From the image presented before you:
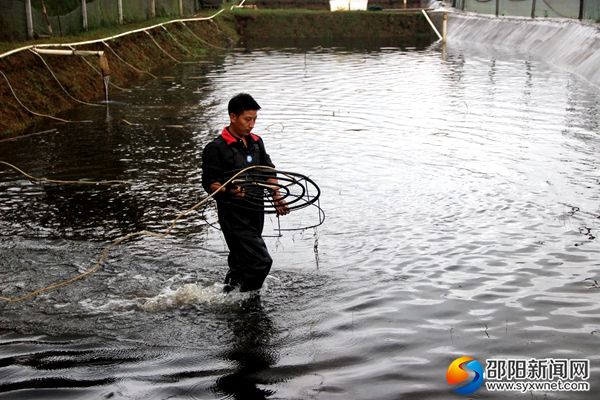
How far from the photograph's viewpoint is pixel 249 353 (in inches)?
264

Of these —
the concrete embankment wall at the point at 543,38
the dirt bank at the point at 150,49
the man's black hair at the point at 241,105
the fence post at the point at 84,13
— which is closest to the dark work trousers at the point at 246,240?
the man's black hair at the point at 241,105

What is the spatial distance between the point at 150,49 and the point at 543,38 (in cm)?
1607

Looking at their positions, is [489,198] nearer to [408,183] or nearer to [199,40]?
[408,183]

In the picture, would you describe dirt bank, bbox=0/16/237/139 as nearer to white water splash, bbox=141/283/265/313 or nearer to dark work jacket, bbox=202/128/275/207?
white water splash, bbox=141/283/265/313

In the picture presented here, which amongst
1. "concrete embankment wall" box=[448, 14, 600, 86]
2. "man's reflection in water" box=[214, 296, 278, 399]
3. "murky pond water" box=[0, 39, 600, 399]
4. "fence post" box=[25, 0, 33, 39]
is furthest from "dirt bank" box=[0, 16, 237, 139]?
"concrete embankment wall" box=[448, 14, 600, 86]

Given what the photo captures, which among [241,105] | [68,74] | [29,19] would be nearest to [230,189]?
[241,105]

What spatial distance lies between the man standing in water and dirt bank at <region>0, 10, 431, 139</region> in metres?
10.3

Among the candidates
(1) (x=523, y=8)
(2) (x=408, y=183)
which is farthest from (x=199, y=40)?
(2) (x=408, y=183)

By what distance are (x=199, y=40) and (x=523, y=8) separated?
1587cm

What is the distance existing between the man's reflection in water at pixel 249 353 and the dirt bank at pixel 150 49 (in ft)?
34.7

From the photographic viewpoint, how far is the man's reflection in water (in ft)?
19.9

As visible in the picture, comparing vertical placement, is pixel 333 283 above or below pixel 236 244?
below

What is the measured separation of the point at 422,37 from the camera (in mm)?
48812

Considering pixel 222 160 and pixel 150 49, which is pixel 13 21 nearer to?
pixel 150 49
